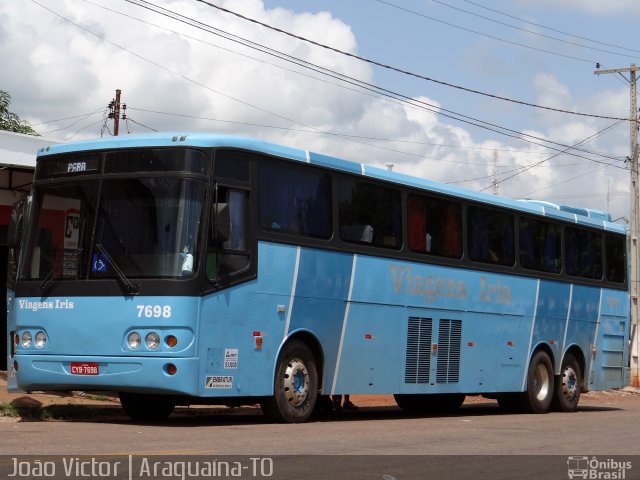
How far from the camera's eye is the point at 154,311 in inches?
537

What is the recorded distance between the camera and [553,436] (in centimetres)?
1439

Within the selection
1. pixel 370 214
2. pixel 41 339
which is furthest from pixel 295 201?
pixel 41 339

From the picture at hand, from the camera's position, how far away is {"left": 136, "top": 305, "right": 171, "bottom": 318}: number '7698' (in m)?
13.6

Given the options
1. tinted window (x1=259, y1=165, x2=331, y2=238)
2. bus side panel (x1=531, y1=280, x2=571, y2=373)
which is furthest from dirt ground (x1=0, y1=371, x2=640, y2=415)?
bus side panel (x1=531, y1=280, x2=571, y2=373)

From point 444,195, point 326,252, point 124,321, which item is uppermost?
point 444,195

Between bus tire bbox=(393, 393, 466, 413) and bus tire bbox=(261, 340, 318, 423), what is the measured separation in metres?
5.51

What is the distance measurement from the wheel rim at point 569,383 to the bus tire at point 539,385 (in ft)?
1.50

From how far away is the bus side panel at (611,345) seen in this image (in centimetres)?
2330

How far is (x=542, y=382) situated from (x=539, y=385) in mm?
102

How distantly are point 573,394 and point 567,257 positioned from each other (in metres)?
2.58

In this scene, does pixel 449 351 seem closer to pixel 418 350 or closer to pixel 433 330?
pixel 433 330

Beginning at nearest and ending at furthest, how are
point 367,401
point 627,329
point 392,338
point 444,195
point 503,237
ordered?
point 392,338, point 444,195, point 503,237, point 627,329, point 367,401

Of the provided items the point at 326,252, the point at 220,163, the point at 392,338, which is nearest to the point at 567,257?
the point at 392,338
